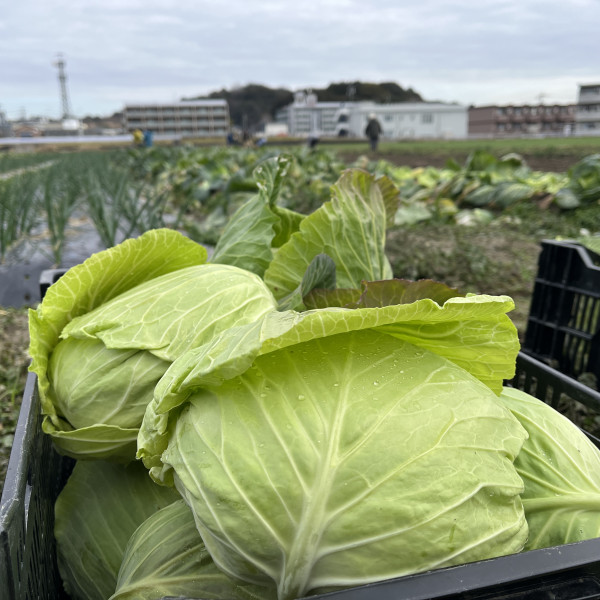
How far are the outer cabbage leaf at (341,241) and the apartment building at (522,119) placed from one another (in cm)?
9704

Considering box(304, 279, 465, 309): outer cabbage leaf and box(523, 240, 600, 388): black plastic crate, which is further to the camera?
box(523, 240, 600, 388): black plastic crate

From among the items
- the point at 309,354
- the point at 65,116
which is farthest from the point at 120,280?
the point at 65,116

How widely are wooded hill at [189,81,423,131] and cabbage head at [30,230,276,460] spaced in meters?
115

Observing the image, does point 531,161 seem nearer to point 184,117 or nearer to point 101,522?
point 101,522

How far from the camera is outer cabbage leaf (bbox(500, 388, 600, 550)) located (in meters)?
1.00

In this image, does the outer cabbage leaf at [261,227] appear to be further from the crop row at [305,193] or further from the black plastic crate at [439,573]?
the crop row at [305,193]

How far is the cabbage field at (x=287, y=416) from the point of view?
2.69 ft

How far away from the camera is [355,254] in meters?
1.68

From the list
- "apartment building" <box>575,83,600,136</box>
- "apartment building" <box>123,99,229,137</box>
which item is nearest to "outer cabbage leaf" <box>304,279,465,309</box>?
"apartment building" <box>123,99,229,137</box>

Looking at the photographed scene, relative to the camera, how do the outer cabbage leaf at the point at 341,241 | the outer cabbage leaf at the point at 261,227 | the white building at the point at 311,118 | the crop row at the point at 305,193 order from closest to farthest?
1. the outer cabbage leaf at the point at 341,241
2. the outer cabbage leaf at the point at 261,227
3. the crop row at the point at 305,193
4. the white building at the point at 311,118

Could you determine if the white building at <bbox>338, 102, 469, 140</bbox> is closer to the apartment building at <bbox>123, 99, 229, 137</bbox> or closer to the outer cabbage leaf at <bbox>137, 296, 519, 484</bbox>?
the apartment building at <bbox>123, 99, 229, 137</bbox>

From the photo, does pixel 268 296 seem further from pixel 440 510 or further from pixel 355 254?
pixel 440 510

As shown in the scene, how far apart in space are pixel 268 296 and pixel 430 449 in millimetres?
715

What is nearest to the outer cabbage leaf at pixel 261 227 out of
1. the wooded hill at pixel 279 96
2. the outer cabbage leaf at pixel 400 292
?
the outer cabbage leaf at pixel 400 292
